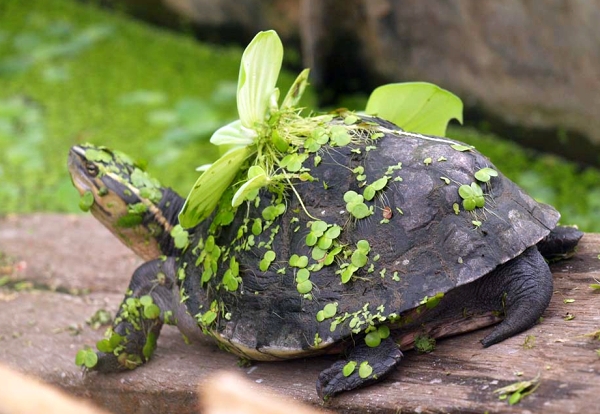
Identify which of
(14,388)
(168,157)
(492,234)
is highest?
(14,388)

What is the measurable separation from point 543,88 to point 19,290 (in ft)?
10.2

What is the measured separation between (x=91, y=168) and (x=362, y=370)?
1.39 metres

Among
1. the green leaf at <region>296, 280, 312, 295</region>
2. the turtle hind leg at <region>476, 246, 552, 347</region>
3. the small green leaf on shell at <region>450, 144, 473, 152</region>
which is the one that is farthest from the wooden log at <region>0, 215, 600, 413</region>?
the small green leaf on shell at <region>450, 144, 473, 152</region>

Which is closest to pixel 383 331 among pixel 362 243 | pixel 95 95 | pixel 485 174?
pixel 362 243

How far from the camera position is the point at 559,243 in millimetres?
2492

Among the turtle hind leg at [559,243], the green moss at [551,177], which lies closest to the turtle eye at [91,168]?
the turtle hind leg at [559,243]

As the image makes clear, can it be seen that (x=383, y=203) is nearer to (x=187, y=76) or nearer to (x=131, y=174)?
(x=131, y=174)

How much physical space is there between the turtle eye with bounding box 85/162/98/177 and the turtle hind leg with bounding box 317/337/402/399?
1.26 metres

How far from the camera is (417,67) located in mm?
5082

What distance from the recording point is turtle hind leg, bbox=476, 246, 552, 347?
83.5 inches

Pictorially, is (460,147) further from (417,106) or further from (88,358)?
(88,358)

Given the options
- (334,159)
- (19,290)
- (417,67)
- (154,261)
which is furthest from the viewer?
(417,67)

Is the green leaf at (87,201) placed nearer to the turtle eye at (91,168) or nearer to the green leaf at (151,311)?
the turtle eye at (91,168)

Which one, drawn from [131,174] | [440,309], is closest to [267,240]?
[440,309]
